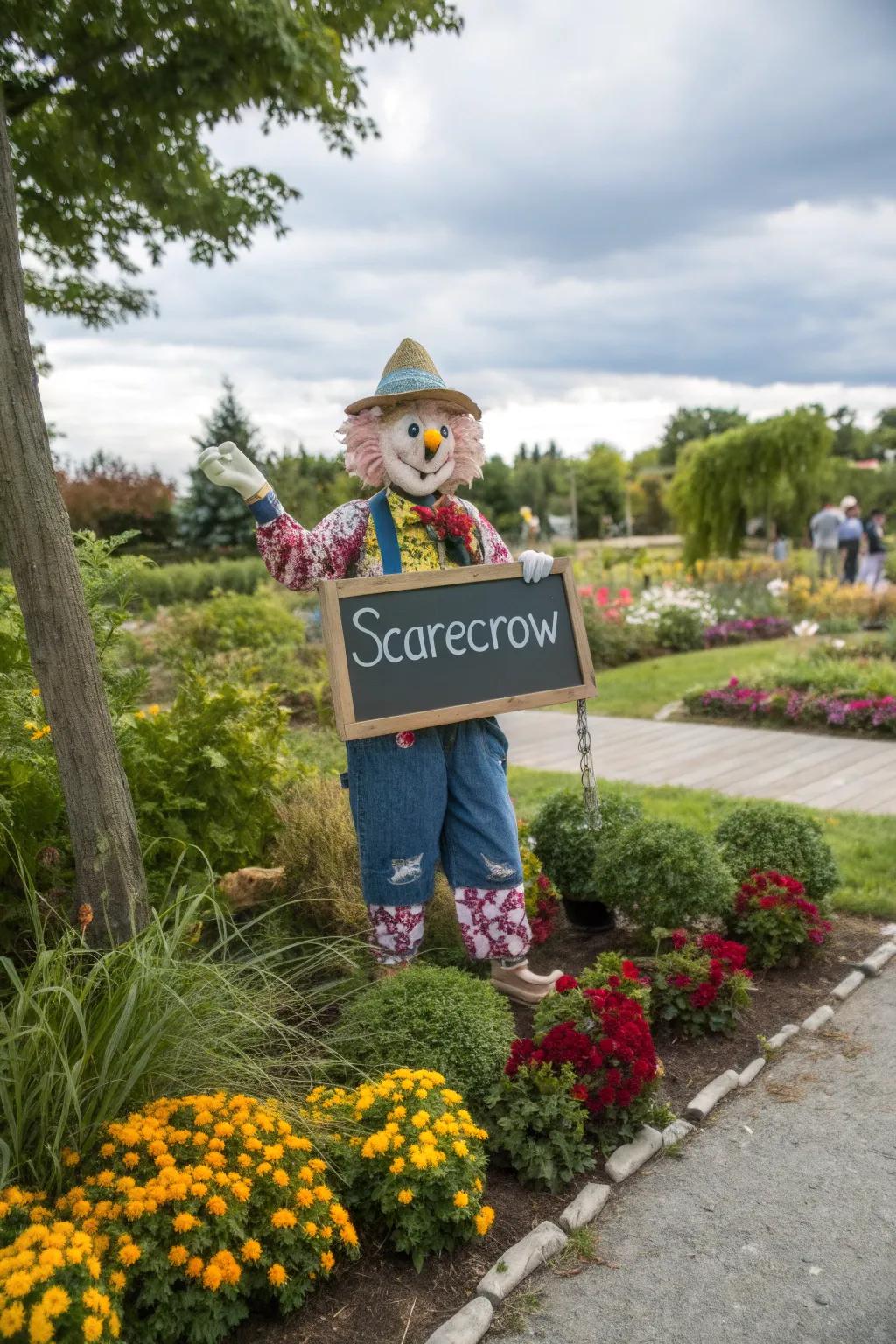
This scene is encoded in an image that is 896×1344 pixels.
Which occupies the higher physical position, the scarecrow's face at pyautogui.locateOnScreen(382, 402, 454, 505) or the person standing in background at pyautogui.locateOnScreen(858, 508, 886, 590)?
the scarecrow's face at pyautogui.locateOnScreen(382, 402, 454, 505)

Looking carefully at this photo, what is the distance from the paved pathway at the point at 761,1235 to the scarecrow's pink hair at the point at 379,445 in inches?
80.2

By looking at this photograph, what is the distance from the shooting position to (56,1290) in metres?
1.58

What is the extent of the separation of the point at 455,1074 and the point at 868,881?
247 centimetres

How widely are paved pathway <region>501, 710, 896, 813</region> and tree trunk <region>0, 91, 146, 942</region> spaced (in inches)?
155

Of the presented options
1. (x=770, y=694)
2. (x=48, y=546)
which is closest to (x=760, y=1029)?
(x=48, y=546)

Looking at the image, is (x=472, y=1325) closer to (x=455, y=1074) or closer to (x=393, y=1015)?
(x=455, y=1074)

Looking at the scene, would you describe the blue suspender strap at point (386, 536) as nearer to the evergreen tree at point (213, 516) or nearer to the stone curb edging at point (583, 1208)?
the stone curb edging at point (583, 1208)

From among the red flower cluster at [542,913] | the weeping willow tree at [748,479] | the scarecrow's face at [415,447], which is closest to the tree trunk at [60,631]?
the scarecrow's face at [415,447]

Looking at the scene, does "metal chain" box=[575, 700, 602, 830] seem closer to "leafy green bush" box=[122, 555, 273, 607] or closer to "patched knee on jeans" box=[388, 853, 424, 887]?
"patched knee on jeans" box=[388, 853, 424, 887]

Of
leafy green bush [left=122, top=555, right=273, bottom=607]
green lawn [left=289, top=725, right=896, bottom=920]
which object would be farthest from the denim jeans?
leafy green bush [left=122, top=555, right=273, bottom=607]

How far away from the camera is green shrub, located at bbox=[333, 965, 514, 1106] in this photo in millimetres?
2424

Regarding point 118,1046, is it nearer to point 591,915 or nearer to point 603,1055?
point 603,1055

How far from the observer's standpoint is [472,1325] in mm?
1912

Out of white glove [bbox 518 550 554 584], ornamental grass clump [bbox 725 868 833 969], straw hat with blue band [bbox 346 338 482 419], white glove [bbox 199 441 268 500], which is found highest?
straw hat with blue band [bbox 346 338 482 419]
